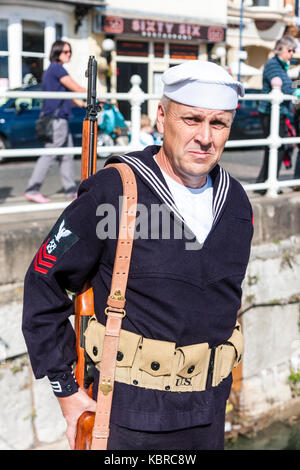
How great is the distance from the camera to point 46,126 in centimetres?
601

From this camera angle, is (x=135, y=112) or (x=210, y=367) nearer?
(x=210, y=367)

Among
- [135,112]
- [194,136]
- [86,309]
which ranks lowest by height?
[86,309]

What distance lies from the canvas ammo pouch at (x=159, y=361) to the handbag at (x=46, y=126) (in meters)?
4.11

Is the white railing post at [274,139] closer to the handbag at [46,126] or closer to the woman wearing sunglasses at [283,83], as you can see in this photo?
the woman wearing sunglasses at [283,83]

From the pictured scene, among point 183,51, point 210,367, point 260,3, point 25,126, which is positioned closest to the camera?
point 210,367

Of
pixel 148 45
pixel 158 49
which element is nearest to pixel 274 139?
pixel 148 45

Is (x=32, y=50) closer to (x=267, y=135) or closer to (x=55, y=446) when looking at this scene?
(x=267, y=135)

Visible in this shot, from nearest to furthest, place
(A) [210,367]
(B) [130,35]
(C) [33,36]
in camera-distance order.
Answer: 1. (A) [210,367]
2. (C) [33,36]
3. (B) [130,35]

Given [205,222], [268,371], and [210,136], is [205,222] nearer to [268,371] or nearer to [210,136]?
[210,136]

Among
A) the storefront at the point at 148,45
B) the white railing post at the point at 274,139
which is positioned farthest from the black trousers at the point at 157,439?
the storefront at the point at 148,45

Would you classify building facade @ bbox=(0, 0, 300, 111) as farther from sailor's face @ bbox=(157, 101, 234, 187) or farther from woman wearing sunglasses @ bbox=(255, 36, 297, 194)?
sailor's face @ bbox=(157, 101, 234, 187)

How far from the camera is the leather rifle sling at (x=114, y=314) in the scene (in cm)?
202

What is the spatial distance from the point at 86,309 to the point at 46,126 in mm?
4085
